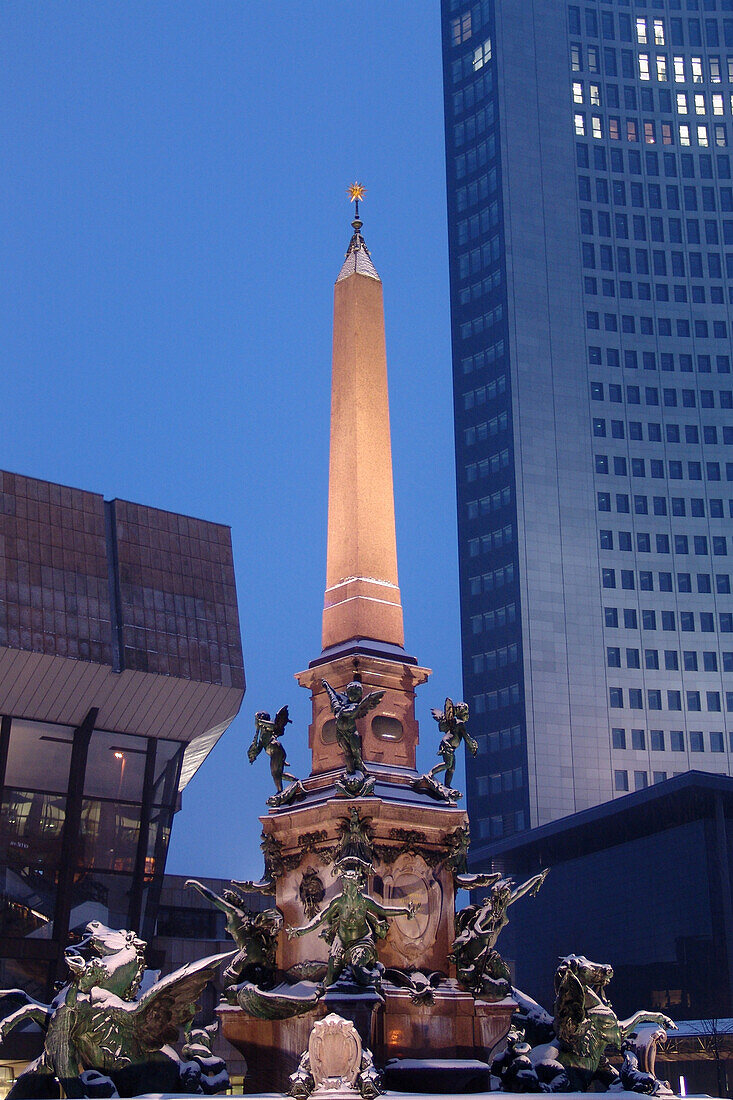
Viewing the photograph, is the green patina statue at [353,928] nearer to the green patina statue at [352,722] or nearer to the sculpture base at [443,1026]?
the sculpture base at [443,1026]

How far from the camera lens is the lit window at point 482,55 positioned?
114 meters

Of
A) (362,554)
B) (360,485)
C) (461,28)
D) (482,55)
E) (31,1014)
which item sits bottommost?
(31,1014)

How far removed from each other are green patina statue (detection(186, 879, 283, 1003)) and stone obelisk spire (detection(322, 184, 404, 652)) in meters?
4.34

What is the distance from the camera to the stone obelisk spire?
21.0 m

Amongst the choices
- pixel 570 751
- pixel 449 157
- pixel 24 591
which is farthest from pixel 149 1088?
pixel 449 157

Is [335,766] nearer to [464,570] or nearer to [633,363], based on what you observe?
[464,570]

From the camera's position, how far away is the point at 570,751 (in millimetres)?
94000

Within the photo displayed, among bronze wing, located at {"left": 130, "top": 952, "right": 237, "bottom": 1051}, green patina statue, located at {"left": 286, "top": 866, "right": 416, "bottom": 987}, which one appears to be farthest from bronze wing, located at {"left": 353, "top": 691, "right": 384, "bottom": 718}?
bronze wing, located at {"left": 130, "top": 952, "right": 237, "bottom": 1051}

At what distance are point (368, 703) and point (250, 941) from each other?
146 inches

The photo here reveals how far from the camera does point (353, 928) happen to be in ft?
54.5

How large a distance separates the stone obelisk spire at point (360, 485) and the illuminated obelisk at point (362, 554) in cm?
2

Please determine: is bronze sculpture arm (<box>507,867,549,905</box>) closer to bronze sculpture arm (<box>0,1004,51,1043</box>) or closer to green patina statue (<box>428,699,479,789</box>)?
green patina statue (<box>428,699,479,789</box>)

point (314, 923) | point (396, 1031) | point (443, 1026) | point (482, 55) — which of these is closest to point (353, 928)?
point (314, 923)

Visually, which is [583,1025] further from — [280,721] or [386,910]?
[280,721]
